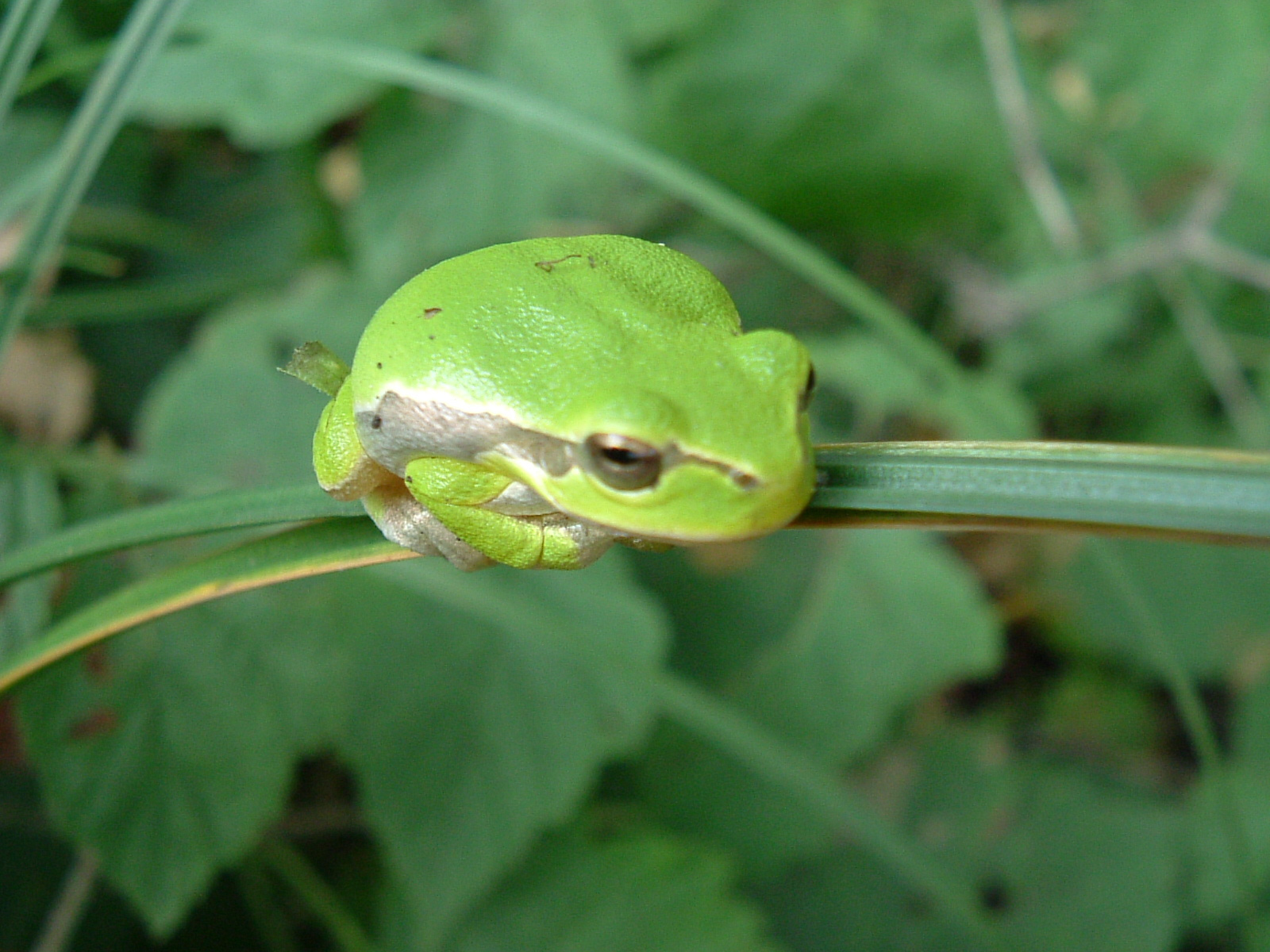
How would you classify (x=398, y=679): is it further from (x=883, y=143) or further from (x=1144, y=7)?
(x=1144, y=7)

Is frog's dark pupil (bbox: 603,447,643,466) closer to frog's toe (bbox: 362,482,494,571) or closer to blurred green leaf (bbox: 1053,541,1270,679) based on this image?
frog's toe (bbox: 362,482,494,571)

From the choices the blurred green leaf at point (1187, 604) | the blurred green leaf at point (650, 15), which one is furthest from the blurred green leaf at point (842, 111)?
the blurred green leaf at point (1187, 604)

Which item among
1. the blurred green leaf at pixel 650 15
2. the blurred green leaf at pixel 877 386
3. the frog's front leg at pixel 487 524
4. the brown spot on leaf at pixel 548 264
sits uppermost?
the blurred green leaf at pixel 650 15

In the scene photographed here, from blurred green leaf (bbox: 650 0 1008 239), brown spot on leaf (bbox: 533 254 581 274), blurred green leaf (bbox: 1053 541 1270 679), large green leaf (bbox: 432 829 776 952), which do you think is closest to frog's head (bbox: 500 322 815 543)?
brown spot on leaf (bbox: 533 254 581 274)

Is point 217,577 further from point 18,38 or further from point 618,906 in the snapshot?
point 618,906

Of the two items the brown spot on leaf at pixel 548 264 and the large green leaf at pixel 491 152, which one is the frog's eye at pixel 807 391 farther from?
the large green leaf at pixel 491 152
